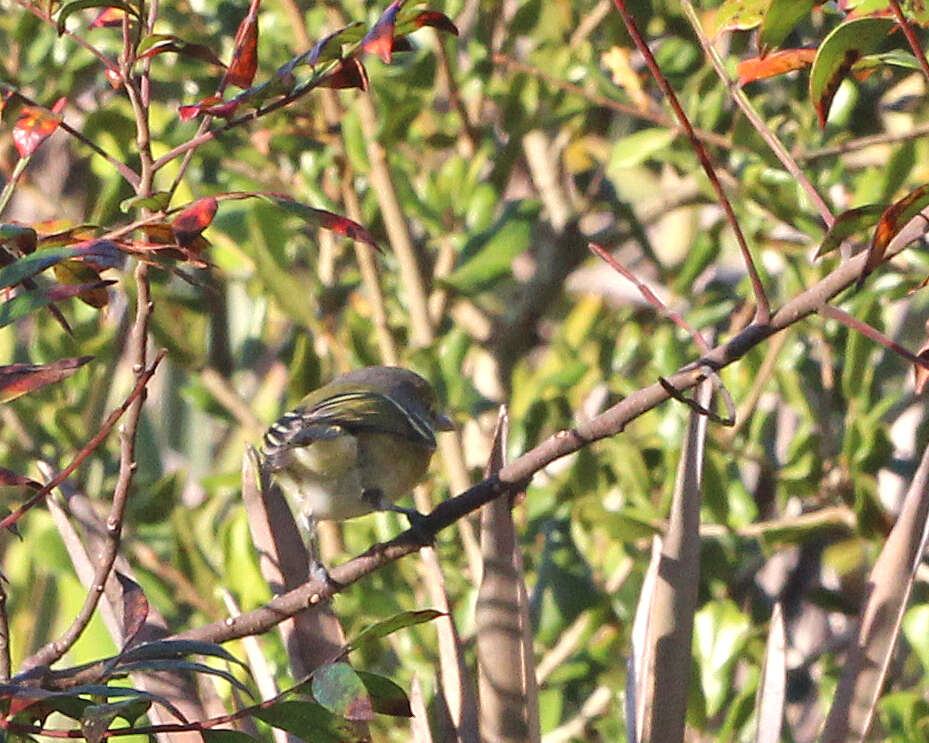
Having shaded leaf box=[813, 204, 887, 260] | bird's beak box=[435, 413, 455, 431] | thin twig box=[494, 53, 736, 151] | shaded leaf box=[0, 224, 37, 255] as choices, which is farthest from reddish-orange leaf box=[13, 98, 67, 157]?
bird's beak box=[435, 413, 455, 431]

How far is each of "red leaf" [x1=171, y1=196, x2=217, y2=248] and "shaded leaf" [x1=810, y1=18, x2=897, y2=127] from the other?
39 centimetres

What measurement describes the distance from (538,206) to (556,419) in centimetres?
35

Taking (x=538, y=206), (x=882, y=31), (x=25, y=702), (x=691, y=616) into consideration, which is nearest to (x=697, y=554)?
(x=691, y=616)

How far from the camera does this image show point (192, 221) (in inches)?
35.9

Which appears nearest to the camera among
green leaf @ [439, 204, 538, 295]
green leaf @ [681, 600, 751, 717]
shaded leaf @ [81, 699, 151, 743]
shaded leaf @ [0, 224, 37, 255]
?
shaded leaf @ [81, 699, 151, 743]

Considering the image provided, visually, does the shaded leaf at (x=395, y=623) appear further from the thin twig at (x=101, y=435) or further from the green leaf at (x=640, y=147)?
the green leaf at (x=640, y=147)

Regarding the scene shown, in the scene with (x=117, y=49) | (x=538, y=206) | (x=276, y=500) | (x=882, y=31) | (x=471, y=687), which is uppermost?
(x=117, y=49)

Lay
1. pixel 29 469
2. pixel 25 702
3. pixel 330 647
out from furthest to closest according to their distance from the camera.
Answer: pixel 29 469 < pixel 330 647 < pixel 25 702

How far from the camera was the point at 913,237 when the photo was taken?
0.98 meters

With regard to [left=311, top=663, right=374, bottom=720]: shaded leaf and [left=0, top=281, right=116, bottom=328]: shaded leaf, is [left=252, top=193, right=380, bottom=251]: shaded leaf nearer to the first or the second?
[left=0, top=281, right=116, bottom=328]: shaded leaf

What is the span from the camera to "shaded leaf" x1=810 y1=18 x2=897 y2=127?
945mm

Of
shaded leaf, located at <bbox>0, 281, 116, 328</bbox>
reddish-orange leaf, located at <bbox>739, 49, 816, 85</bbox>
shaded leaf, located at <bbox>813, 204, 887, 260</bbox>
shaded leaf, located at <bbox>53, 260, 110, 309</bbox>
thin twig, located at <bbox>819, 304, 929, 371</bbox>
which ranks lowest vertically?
thin twig, located at <bbox>819, 304, 929, 371</bbox>

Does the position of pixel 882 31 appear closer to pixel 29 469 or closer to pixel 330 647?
pixel 330 647

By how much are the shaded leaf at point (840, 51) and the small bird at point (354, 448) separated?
1.06m
